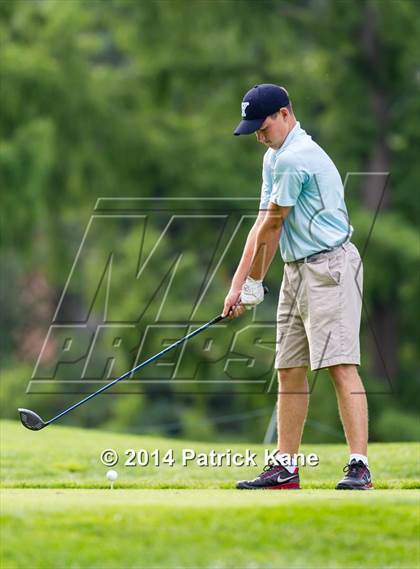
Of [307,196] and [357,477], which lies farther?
[307,196]

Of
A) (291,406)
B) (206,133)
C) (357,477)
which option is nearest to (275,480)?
(291,406)

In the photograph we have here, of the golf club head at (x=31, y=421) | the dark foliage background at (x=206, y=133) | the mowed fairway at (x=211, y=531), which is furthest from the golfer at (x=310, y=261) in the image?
the dark foliage background at (x=206, y=133)

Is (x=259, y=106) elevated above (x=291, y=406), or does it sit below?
above

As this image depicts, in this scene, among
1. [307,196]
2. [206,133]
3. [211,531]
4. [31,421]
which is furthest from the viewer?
[206,133]

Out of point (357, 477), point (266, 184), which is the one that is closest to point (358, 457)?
point (357, 477)

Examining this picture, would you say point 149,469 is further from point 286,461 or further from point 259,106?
point 259,106

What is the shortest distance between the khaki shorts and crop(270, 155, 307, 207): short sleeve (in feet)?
1.10

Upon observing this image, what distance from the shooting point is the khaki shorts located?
6762 millimetres

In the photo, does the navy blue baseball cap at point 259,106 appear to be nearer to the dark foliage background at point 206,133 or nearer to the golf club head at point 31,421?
the golf club head at point 31,421

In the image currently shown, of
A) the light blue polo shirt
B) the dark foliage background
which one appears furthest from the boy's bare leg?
the dark foliage background

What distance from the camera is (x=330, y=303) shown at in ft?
22.3

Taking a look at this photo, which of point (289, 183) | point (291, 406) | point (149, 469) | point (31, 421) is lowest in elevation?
point (291, 406)

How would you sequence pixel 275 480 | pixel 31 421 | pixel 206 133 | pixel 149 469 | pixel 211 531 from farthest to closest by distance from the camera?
pixel 206 133 → pixel 149 469 → pixel 31 421 → pixel 275 480 → pixel 211 531

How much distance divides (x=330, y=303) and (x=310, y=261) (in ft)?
0.78
